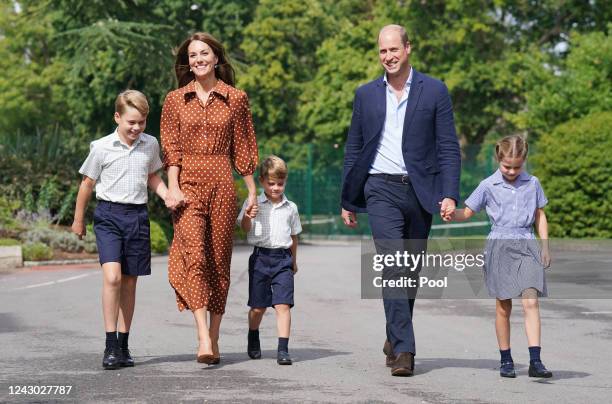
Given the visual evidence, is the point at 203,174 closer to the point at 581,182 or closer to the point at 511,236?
the point at 511,236

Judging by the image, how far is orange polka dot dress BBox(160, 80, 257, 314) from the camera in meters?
8.42

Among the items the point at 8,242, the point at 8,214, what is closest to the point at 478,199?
the point at 8,242

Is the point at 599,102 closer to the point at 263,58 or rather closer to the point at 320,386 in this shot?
the point at 263,58

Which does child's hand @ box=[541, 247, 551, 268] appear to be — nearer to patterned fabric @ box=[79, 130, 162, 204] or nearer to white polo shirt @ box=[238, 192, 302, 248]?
white polo shirt @ box=[238, 192, 302, 248]

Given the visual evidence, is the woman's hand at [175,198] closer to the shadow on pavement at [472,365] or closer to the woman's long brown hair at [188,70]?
the woman's long brown hair at [188,70]

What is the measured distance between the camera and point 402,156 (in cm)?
829

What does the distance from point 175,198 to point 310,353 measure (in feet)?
5.93

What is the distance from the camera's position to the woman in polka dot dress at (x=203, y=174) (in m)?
8.41

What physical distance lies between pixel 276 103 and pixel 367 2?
523 centimetres

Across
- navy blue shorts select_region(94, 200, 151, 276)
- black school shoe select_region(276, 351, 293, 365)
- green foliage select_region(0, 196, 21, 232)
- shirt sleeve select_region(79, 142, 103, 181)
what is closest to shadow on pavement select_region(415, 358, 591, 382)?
black school shoe select_region(276, 351, 293, 365)

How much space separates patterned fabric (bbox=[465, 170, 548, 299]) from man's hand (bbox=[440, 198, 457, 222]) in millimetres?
210

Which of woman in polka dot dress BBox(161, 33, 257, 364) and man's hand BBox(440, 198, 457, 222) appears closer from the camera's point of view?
man's hand BBox(440, 198, 457, 222)

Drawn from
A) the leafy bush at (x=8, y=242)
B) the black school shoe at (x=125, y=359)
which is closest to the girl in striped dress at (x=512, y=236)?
the black school shoe at (x=125, y=359)

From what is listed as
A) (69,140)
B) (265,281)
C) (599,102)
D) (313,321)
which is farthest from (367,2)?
(265,281)
